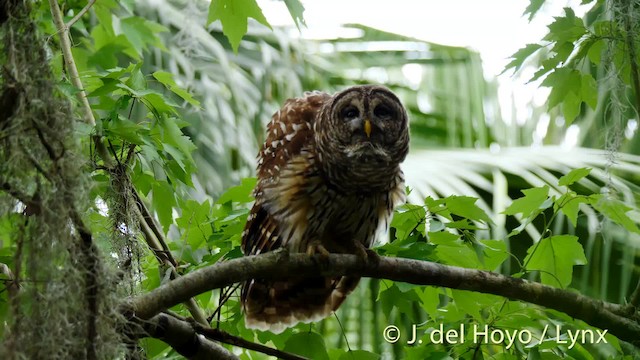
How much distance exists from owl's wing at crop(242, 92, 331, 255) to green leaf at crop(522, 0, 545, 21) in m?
0.93

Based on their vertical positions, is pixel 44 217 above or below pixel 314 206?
above

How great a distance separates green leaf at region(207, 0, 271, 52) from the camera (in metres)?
2.75

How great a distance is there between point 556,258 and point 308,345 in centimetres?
89

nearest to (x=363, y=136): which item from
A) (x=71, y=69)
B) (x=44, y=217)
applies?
(x=71, y=69)

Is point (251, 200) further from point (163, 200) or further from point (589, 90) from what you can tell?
point (589, 90)

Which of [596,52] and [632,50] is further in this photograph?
[596,52]

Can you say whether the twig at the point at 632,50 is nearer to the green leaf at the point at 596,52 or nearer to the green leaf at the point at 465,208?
the green leaf at the point at 596,52

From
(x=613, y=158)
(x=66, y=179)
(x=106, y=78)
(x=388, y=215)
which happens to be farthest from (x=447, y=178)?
(x=66, y=179)

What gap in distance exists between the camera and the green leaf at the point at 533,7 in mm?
2814

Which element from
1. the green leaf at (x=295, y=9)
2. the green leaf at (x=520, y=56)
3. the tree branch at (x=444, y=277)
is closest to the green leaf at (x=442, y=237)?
the tree branch at (x=444, y=277)

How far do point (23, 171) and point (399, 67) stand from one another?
5480mm

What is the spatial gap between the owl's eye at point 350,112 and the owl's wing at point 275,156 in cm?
18

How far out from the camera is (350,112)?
10.5ft

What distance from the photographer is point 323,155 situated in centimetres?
314
